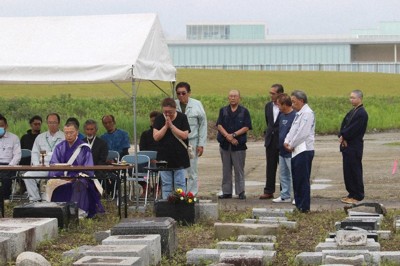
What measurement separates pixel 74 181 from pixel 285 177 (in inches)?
130

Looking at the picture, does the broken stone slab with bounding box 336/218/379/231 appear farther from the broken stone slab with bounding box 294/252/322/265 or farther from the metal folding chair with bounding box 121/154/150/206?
the metal folding chair with bounding box 121/154/150/206

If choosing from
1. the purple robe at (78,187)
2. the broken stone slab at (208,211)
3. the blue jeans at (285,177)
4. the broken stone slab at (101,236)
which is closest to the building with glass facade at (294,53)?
the blue jeans at (285,177)

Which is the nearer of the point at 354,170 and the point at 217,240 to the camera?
the point at 217,240

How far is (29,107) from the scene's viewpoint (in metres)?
42.8

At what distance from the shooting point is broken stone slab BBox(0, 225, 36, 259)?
35.1 ft

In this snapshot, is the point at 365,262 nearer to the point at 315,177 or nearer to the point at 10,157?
the point at 10,157

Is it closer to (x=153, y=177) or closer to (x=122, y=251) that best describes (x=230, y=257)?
(x=122, y=251)

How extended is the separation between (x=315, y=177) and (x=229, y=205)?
5556 millimetres

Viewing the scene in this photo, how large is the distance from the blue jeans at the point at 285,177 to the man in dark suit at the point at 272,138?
606 millimetres

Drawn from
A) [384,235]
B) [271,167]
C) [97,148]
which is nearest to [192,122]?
[97,148]

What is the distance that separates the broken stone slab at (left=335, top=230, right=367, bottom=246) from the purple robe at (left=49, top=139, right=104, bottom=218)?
464cm

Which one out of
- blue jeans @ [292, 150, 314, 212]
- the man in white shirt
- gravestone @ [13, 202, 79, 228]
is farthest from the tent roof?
blue jeans @ [292, 150, 314, 212]

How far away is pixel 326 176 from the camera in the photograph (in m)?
21.4

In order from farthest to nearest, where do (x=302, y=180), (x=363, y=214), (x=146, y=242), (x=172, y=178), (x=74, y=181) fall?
(x=172, y=178)
(x=302, y=180)
(x=74, y=181)
(x=363, y=214)
(x=146, y=242)
